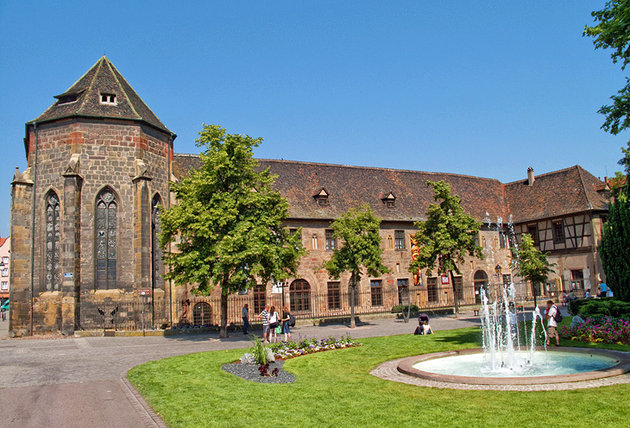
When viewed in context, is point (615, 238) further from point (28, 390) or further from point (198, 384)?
point (28, 390)

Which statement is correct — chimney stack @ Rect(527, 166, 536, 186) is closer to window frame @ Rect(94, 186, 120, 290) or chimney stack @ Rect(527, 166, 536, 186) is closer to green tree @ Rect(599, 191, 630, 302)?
green tree @ Rect(599, 191, 630, 302)

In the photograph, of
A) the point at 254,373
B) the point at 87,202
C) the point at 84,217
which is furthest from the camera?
the point at 87,202

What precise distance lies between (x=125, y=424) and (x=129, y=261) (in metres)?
19.9

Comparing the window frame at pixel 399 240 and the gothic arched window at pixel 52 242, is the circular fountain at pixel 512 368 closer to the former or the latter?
the gothic arched window at pixel 52 242

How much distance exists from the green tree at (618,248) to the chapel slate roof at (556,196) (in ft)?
47.3

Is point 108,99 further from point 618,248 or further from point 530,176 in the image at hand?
point 530,176

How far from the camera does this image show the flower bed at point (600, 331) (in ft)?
54.2

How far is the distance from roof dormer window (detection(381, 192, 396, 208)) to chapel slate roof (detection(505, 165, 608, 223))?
11773 millimetres

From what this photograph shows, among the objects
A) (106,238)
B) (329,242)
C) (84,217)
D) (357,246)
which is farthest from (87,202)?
(329,242)

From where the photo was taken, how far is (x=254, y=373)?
13484 millimetres

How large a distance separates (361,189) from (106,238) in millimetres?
20516

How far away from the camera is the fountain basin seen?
10977mm

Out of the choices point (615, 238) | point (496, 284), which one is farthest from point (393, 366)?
point (496, 284)

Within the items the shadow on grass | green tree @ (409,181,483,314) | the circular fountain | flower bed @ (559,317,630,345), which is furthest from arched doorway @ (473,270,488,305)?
the circular fountain
